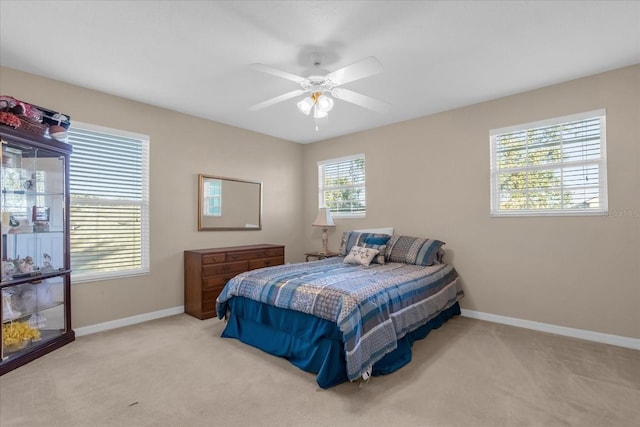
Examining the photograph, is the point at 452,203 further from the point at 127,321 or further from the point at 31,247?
the point at 31,247

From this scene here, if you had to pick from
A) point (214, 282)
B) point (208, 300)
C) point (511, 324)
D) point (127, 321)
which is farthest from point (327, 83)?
point (127, 321)

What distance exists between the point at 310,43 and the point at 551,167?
2.80m

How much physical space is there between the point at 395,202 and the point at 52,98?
161 inches

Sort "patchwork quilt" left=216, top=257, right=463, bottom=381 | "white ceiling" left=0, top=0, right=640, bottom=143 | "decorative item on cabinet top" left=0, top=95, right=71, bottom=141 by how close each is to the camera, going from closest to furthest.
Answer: "white ceiling" left=0, top=0, right=640, bottom=143 → "patchwork quilt" left=216, top=257, right=463, bottom=381 → "decorative item on cabinet top" left=0, top=95, right=71, bottom=141

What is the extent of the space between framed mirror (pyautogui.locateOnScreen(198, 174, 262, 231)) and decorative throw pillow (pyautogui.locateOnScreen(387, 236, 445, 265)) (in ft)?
7.08

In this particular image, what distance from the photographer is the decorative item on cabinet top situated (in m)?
2.54

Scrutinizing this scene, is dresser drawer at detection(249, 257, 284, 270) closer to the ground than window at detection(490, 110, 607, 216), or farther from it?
closer to the ground

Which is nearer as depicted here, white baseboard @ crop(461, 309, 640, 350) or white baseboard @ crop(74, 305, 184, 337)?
white baseboard @ crop(461, 309, 640, 350)

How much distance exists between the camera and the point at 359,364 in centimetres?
217

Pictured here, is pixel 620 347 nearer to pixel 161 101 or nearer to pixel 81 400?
pixel 81 400

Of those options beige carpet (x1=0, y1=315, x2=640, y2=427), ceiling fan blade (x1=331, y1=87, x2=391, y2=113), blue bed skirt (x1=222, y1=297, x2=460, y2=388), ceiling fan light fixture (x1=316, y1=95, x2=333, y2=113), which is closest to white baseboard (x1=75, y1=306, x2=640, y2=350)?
beige carpet (x1=0, y1=315, x2=640, y2=427)

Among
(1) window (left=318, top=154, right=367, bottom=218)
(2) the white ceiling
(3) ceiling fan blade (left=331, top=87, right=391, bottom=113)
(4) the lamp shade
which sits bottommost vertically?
(4) the lamp shade

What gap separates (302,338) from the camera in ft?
8.50

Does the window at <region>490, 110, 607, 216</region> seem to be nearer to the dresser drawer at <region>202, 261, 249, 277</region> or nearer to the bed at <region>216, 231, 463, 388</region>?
the bed at <region>216, 231, 463, 388</region>
